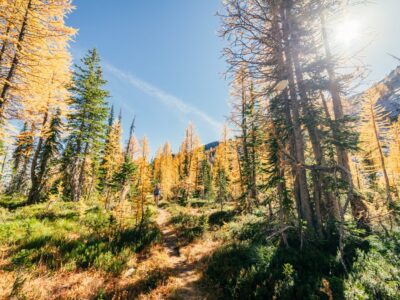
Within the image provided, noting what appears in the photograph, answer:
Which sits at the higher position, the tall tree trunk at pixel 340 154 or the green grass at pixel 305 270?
the tall tree trunk at pixel 340 154

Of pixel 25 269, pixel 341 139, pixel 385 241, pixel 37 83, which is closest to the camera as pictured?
pixel 25 269

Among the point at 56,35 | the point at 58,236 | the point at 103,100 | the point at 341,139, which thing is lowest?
the point at 58,236

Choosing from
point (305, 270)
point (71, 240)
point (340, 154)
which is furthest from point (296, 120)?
point (71, 240)

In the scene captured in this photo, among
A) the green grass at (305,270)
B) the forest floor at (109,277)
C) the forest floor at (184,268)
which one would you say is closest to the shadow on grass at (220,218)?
the forest floor at (184,268)

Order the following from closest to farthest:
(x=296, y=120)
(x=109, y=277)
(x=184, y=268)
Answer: (x=109, y=277), (x=184, y=268), (x=296, y=120)

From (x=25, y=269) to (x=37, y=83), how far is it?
360 inches

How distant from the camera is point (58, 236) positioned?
8805 mm

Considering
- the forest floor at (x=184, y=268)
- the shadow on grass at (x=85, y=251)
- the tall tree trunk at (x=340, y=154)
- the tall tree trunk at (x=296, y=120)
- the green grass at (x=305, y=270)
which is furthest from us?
the tall tree trunk at (x=340, y=154)

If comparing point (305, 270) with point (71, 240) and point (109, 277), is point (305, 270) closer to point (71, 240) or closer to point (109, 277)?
point (109, 277)

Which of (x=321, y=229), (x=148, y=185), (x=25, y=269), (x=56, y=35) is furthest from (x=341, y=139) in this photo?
(x=56, y=35)

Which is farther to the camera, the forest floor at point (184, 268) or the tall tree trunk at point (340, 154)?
the tall tree trunk at point (340, 154)

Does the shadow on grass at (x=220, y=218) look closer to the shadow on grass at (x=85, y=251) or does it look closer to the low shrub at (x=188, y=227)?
the low shrub at (x=188, y=227)

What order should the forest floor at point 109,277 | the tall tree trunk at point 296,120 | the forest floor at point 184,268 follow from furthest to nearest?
the tall tree trunk at point 296,120 < the forest floor at point 184,268 < the forest floor at point 109,277

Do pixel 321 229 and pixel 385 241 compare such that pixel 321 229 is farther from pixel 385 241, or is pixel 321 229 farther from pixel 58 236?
pixel 58 236
